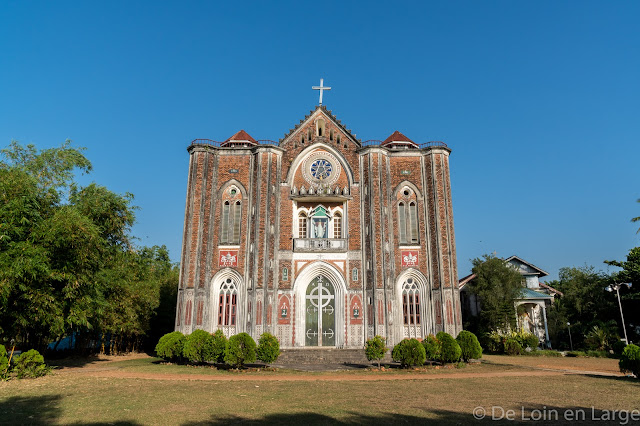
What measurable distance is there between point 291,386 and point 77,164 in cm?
1638

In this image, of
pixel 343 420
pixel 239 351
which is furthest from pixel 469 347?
pixel 343 420

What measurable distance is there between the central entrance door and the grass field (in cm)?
818

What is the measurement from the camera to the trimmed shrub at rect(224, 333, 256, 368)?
17547mm

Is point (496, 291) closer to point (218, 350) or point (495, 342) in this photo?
point (495, 342)

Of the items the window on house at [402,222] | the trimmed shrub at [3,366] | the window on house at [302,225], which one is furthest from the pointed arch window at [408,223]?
the trimmed shrub at [3,366]

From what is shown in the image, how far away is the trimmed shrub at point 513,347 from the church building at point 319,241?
539 cm

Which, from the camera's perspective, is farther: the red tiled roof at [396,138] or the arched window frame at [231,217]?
the red tiled roof at [396,138]

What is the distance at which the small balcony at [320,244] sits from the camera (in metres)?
26.0

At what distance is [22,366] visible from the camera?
580 inches

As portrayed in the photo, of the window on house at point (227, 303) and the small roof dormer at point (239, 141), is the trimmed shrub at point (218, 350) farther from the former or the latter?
the small roof dormer at point (239, 141)

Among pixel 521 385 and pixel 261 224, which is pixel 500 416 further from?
pixel 261 224

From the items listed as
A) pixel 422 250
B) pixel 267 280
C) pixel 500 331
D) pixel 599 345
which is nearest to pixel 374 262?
pixel 422 250

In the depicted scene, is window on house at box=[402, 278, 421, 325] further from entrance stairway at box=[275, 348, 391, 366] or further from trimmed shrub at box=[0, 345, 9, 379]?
trimmed shrub at box=[0, 345, 9, 379]

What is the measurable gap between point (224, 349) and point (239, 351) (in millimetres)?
1027
